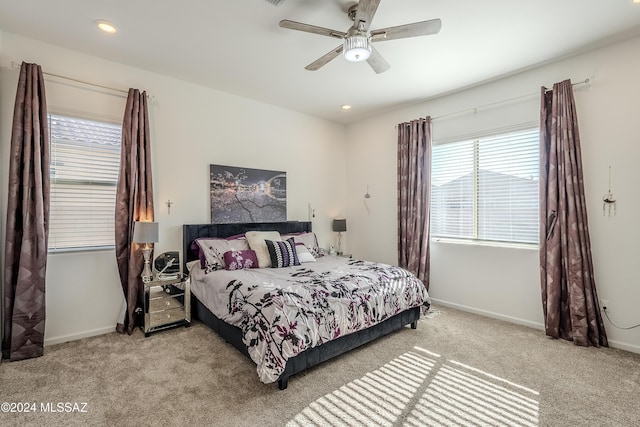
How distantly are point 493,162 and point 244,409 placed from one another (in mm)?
3700

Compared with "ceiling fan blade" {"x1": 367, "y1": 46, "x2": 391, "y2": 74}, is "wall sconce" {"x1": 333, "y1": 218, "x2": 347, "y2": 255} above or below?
below

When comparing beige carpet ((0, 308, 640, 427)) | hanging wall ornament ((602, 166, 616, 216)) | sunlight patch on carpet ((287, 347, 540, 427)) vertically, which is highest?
hanging wall ornament ((602, 166, 616, 216))

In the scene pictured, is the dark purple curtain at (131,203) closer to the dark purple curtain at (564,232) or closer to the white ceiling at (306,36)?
the white ceiling at (306,36)

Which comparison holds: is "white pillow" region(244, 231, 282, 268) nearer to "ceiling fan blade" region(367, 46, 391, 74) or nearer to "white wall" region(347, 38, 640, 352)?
"white wall" region(347, 38, 640, 352)

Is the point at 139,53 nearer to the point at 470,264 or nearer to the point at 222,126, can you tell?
the point at 222,126

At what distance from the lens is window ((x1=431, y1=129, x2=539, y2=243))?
347 centimetres

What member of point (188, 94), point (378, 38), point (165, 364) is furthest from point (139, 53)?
point (165, 364)

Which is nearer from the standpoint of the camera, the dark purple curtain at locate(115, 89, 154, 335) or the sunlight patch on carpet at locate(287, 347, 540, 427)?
the sunlight patch on carpet at locate(287, 347, 540, 427)

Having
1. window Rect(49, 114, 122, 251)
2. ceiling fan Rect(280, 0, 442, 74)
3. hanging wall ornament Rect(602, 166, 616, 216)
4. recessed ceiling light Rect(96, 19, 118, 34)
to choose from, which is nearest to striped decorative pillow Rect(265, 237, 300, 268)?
window Rect(49, 114, 122, 251)

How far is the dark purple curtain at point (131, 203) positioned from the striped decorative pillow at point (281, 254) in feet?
4.51

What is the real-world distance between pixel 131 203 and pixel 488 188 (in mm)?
4125

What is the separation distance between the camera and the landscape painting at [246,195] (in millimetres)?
3967

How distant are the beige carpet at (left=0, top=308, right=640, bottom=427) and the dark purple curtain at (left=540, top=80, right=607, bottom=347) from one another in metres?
0.24

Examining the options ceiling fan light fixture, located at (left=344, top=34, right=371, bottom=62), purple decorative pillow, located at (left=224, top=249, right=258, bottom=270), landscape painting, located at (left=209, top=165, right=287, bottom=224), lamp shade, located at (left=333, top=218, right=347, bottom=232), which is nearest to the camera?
ceiling fan light fixture, located at (left=344, top=34, right=371, bottom=62)
